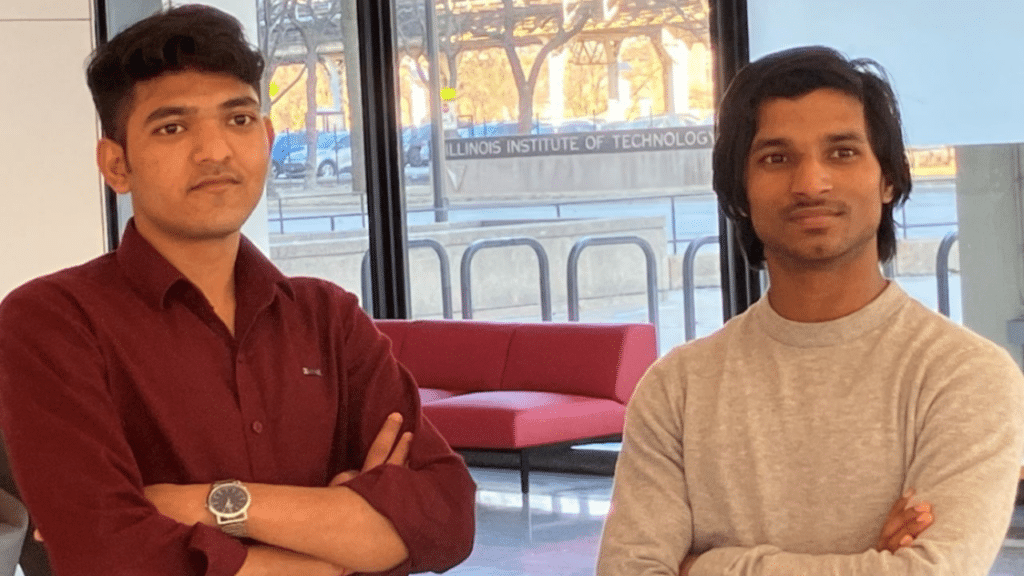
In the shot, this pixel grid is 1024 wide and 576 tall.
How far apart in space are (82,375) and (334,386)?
37cm

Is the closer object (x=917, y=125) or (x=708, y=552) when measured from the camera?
(x=708, y=552)

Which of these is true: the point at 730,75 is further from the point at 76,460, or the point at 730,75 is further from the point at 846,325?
the point at 76,460

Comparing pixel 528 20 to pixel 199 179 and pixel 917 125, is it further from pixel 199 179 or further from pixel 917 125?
pixel 199 179

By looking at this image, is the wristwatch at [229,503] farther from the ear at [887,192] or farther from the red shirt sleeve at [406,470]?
the ear at [887,192]

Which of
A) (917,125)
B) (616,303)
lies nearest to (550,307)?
(616,303)

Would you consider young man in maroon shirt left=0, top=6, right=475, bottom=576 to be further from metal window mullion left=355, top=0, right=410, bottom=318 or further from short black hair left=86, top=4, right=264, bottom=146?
metal window mullion left=355, top=0, right=410, bottom=318

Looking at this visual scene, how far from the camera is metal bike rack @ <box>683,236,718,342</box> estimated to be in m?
7.52

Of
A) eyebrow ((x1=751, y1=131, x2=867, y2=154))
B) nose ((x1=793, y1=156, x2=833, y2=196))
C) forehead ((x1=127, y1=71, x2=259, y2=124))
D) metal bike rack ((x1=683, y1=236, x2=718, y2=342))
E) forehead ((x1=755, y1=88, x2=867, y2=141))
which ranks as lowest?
metal bike rack ((x1=683, y1=236, x2=718, y2=342))

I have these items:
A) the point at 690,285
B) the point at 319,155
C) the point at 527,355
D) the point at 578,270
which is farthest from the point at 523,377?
the point at 319,155

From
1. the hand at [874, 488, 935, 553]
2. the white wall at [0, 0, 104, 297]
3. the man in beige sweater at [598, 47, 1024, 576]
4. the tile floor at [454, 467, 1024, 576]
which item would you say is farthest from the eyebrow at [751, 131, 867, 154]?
the white wall at [0, 0, 104, 297]

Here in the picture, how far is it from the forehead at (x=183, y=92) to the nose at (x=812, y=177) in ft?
2.72

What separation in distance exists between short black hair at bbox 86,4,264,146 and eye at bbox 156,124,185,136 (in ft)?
0.25

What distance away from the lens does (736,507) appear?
212cm

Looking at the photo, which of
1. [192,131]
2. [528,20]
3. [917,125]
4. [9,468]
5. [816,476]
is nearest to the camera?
[816,476]
